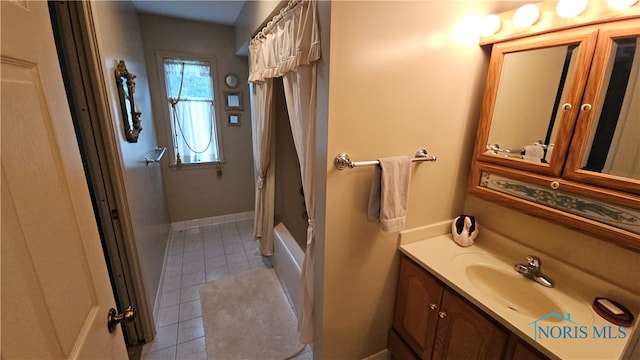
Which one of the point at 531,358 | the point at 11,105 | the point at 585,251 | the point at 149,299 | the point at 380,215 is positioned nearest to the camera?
the point at 11,105

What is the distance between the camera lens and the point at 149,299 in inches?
69.7

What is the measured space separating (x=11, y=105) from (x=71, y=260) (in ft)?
1.16

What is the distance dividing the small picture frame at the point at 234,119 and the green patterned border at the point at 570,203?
286 centimetres

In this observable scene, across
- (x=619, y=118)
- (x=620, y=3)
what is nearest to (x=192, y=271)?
(x=619, y=118)

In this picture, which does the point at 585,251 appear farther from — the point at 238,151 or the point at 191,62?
the point at 191,62

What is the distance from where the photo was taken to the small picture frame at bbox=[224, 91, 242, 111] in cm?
322

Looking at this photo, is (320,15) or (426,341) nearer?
(320,15)

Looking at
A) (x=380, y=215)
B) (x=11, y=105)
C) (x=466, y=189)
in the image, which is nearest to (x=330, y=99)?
(x=380, y=215)

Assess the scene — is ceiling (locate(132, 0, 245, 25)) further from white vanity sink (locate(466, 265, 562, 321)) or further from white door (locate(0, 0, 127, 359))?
white vanity sink (locate(466, 265, 562, 321))

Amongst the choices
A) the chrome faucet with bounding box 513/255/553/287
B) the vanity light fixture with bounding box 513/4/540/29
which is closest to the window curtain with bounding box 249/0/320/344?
the vanity light fixture with bounding box 513/4/540/29

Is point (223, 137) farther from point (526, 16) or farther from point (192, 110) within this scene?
point (526, 16)

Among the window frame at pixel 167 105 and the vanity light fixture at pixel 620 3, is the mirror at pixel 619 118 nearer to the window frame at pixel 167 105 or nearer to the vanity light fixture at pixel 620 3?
the vanity light fixture at pixel 620 3

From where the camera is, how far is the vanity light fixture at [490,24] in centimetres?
126

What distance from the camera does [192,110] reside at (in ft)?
10.3
